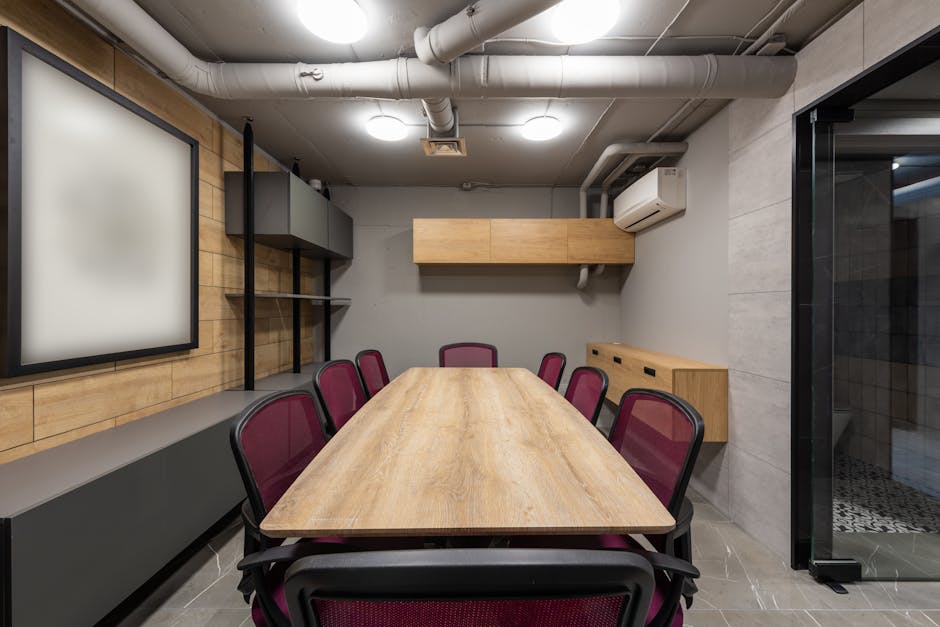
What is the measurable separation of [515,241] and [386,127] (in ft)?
5.69

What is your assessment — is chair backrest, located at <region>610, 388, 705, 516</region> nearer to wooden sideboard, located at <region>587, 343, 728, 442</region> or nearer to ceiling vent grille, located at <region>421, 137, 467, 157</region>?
wooden sideboard, located at <region>587, 343, 728, 442</region>

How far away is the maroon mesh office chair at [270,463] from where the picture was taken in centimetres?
105

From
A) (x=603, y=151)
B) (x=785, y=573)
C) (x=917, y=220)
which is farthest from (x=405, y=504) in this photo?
(x=603, y=151)

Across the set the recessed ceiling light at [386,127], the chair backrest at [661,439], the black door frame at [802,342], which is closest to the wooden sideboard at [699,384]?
the black door frame at [802,342]

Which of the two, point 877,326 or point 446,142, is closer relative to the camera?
point 877,326

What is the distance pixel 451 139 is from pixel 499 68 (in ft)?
2.36

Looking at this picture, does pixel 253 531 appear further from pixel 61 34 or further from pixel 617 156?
pixel 617 156

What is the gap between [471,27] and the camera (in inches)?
66.4

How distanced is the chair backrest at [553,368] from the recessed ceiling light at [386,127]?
2047 millimetres

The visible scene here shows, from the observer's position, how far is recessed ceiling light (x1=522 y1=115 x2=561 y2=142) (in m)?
2.76

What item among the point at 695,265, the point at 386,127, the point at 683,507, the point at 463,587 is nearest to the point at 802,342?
the point at 695,265

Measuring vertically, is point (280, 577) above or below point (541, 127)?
below

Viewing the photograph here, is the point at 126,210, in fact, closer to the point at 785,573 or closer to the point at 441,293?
the point at 441,293

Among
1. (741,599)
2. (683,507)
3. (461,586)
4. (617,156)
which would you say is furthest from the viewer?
(617,156)
